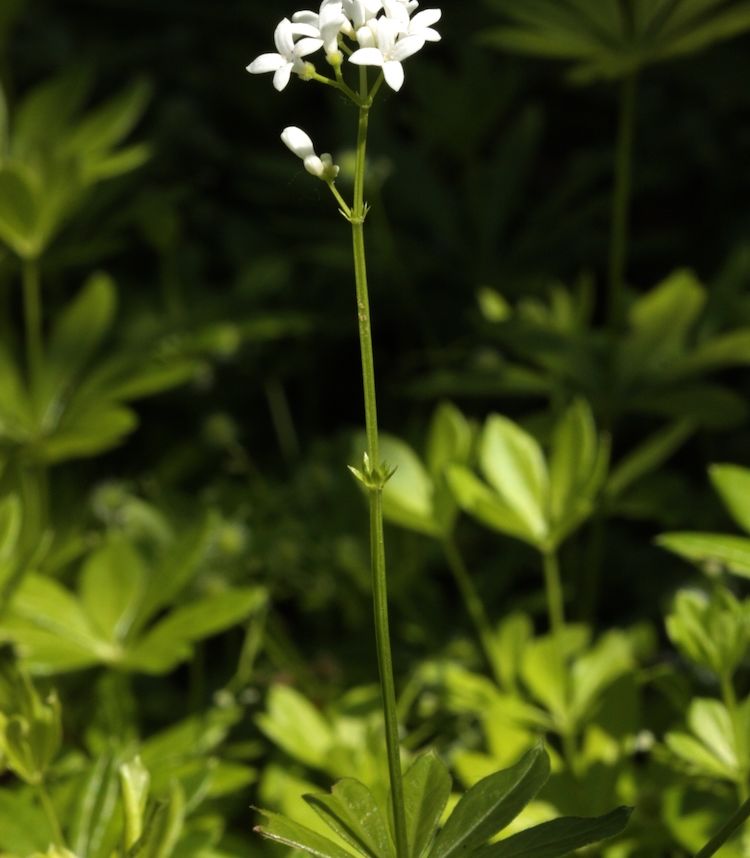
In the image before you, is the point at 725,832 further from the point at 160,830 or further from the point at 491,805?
the point at 160,830

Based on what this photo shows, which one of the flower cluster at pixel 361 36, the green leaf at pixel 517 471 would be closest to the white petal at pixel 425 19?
the flower cluster at pixel 361 36

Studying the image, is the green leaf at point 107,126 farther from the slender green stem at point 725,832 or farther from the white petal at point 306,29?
the slender green stem at point 725,832

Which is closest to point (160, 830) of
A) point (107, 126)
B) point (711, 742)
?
point (711, 742)

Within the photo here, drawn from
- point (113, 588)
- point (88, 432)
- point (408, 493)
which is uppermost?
point (88, 432)

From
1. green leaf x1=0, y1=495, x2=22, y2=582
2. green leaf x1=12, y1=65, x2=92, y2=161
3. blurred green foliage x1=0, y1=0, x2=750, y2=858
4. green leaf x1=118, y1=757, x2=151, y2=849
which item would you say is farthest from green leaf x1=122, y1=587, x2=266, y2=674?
green leaf x1=12, y1=65, x2=92, y2=161

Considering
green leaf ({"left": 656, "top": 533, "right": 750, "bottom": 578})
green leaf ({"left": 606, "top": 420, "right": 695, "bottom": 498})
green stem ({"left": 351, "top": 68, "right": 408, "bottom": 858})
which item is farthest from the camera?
green leaf ({"left": 606, "top": 420, "right": 695, "bottom": 498})

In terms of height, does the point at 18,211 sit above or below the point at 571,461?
above

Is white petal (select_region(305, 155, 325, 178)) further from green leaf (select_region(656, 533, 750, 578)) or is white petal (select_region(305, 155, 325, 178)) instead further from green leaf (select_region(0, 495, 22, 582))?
green leaf (select_region(0, 495, 22, 582))

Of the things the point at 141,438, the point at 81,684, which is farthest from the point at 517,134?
the point at 81,684
